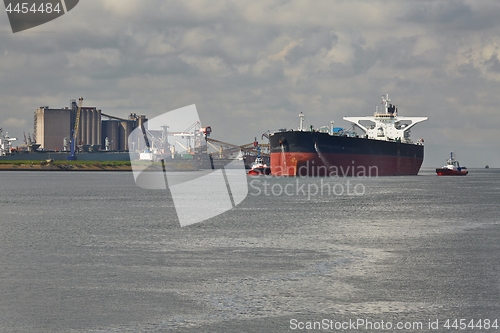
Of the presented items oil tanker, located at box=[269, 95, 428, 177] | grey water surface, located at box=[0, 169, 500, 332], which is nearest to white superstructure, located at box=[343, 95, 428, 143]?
oil tanker, located at box=[269, 95, 428, 177]

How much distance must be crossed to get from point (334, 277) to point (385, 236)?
39.8 feet

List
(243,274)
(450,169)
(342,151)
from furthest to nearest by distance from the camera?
(450,169) < (342,151) < (243,274)

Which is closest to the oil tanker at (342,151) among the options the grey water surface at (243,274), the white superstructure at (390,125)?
the white superstructure at (390,125)

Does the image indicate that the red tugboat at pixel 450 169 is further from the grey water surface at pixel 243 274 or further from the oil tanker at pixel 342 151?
the grey water surface at pixel 243 274

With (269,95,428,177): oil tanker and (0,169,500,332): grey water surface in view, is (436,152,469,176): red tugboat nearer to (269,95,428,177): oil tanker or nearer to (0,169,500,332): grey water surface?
(269,95,428,177): oil tanker

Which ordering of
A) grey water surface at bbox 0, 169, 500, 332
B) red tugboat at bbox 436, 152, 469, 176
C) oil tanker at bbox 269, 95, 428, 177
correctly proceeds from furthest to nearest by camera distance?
1. red tugboat at bbox 436, 152, 469, 176
2. oil tanker at bbox 269, 95, 428, 177
3. grey water surface at bbox 0, 169, 500, 332

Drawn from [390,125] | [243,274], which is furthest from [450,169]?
[243,274]

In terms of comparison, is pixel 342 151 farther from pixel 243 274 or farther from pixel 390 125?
pixel 243 274

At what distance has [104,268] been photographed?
863 inches

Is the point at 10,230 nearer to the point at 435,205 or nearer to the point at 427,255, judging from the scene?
the point at 427,255

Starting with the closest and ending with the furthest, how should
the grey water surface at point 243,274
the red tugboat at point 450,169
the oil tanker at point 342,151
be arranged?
the grey water surface at point 243,274
the oil tanker at point 342,151
the red tugboat at point 450,169

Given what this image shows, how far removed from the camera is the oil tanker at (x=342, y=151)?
10662cm

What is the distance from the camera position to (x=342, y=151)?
109812 mm

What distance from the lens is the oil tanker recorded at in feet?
350
